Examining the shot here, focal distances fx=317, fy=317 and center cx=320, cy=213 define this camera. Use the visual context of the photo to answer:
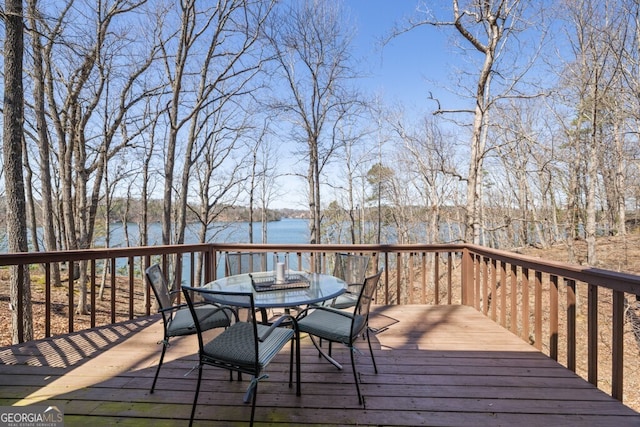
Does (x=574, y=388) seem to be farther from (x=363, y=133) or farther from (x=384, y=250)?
(x=363, y=133)

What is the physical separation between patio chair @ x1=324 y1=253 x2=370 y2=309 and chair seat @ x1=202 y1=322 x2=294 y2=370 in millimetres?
1086

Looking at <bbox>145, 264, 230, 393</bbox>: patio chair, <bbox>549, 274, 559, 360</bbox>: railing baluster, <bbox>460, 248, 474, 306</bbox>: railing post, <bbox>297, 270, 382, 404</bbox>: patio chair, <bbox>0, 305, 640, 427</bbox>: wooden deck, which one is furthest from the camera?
<bbox>460, 248, 474, 306</bbox>: railing post

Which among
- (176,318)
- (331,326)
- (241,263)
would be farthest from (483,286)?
(176,318)

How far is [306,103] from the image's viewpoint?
407 inches

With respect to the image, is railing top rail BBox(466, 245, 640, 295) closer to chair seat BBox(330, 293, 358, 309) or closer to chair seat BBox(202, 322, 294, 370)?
chair seat BBox(330, 293, 358, 309)

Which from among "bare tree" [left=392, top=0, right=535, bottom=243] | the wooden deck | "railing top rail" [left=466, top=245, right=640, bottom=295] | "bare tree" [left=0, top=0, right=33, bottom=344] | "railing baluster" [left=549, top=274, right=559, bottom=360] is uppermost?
"bare tree" [left=392, top=0, right=535, bottom=243]

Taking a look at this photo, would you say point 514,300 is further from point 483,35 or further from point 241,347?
point 483,35

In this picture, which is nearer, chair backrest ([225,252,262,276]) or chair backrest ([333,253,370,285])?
chair backrest ([333,253,370,285])

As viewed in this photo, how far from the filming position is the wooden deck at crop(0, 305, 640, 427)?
188 cm

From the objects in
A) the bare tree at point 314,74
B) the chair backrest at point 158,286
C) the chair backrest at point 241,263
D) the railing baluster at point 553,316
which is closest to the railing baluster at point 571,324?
the railing baluster at point 553,316

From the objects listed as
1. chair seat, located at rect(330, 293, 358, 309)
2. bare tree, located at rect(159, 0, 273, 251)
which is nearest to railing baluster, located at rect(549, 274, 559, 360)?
chair seat, located at rect(330, 293, 358, 309)

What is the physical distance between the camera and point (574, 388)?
2199 millimetres

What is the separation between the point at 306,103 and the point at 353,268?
8267 mm

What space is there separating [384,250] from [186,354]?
2.64 m
